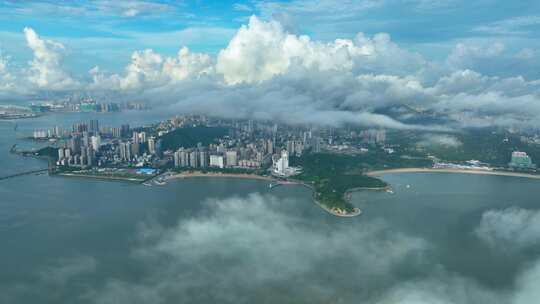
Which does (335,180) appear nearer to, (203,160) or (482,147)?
(203,160)

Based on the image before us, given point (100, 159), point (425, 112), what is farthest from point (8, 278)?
point (425, 112)

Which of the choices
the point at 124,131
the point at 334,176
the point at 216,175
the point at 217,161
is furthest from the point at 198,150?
the point at 124,131

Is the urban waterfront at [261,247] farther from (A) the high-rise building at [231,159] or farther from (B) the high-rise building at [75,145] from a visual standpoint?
(B) the high-rise building at [75,145]

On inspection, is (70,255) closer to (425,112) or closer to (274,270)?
(274,270)

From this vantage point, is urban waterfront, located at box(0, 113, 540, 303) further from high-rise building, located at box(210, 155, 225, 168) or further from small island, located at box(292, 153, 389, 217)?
high-rise building, located at box(210, 155, 225, 168)

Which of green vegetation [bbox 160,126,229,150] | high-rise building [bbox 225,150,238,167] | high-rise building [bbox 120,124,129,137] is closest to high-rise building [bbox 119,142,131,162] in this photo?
green vegetation [bbox 160,126,229,150]

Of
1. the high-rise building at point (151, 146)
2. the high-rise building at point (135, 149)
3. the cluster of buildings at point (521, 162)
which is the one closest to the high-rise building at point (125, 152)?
the high-rise building at point (135, 149)
